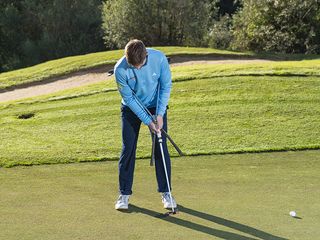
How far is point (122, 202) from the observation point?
6.12 metres

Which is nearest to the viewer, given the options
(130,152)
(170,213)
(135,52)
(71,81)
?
(135,52)

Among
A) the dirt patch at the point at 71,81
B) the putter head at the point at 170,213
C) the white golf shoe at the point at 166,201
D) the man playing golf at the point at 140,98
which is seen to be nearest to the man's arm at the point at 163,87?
the man playing golf at the point at 140,98

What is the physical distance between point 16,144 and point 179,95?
13.7ft

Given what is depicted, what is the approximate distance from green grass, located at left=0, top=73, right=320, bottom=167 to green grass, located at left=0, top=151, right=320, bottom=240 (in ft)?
3.13

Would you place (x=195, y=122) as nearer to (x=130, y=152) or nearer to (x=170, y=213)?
(x=130, y=152)

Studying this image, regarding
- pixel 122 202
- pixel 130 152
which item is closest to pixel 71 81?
pixel 130 152

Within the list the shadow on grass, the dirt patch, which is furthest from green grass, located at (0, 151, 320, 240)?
the dirt patch

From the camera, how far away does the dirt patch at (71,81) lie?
16.8 metres

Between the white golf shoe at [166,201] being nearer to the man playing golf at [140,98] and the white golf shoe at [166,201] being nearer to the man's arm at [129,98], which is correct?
the man playing golf at [140,98]

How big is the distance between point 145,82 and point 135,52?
0.50 metres

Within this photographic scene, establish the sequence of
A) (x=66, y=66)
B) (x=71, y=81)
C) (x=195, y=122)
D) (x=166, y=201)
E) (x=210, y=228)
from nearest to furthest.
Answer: (x=210, y=228), (x=166, y=201), (x=195, y=122), (x=71, y=81), (x=66, y=66)

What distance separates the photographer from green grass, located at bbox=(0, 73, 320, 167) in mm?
9391

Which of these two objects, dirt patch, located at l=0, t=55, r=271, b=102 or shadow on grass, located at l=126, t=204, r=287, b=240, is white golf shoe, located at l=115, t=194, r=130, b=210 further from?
dirt patch, located at l=0, t=55, r=271, b=102

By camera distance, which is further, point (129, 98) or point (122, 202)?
point (122, 202)
